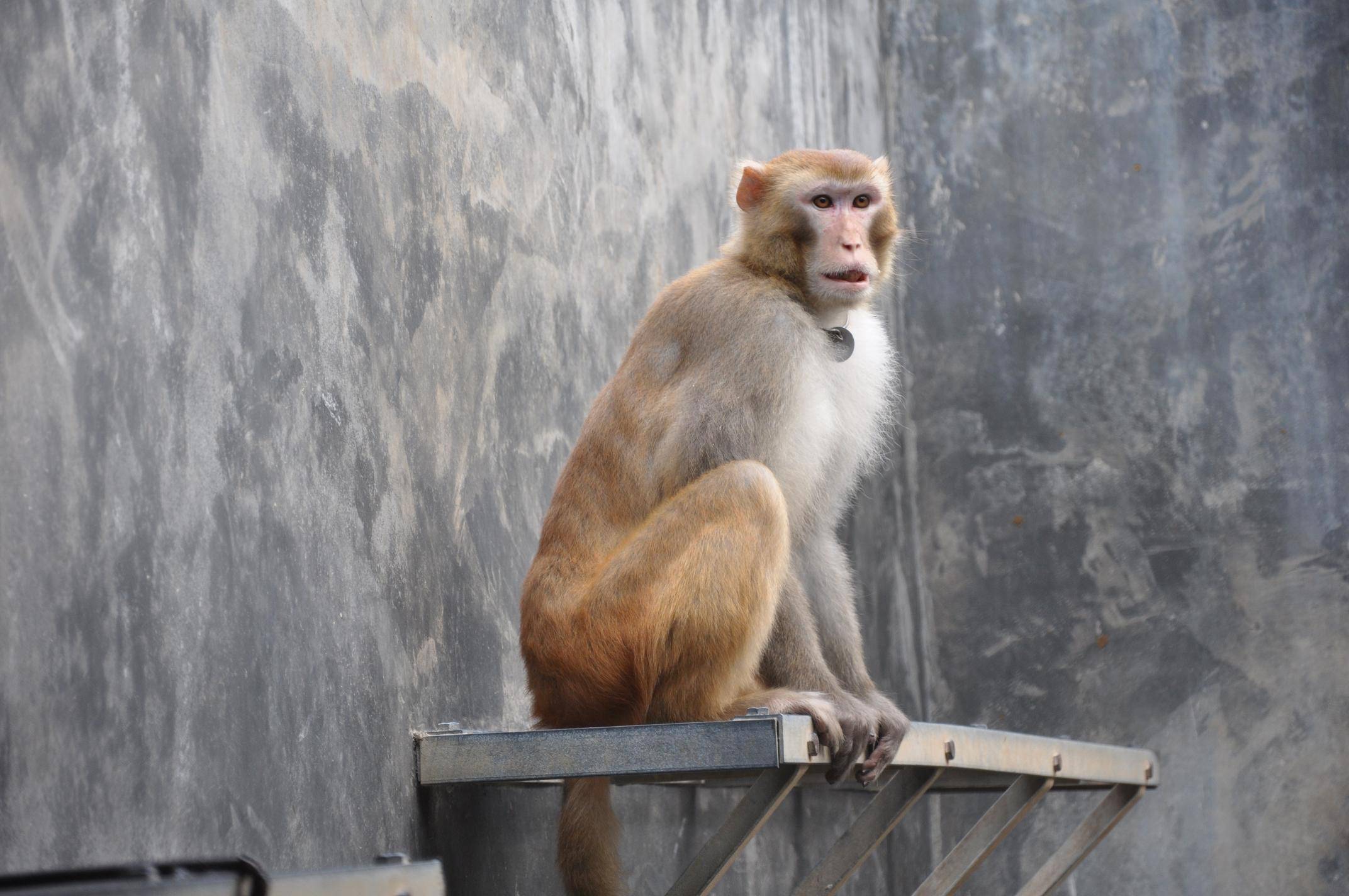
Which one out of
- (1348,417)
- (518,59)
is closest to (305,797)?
(518,59)

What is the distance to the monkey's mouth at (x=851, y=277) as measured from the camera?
316cm

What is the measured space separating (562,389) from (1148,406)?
2784 millimetres

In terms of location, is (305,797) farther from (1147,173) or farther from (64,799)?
(1147,173)

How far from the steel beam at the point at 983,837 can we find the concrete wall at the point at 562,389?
89 centimetres

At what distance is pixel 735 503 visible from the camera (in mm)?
2689

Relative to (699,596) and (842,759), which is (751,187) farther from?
(842,759)

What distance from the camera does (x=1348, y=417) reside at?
17.2 ft

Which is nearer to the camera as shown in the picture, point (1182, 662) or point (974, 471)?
point (1182, 662)

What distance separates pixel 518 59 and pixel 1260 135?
10.6ft

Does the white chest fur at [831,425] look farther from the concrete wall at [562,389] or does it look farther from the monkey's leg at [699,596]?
the concrete wall at [562,389]

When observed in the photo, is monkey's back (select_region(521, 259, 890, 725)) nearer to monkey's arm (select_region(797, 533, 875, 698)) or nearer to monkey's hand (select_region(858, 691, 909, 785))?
monkey's arm (select_region(797, 533, 875, 698))

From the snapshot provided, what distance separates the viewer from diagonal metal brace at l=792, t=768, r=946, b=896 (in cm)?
297

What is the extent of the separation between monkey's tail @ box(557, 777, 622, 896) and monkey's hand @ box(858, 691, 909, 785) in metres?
0.51

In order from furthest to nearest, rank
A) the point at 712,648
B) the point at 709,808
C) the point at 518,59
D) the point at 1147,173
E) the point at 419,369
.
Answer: the point at 1147,173 < the point at 709,808 < the point at 518,59 < the point at 419,369 < the point at 712,648
